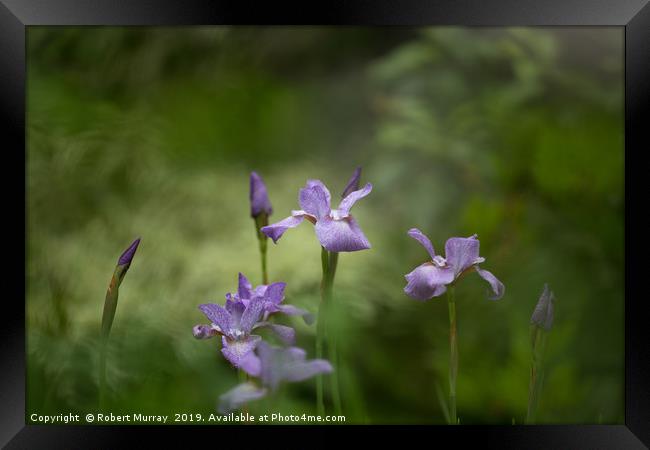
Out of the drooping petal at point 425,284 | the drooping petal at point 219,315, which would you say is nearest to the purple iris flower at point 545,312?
the drooping petal at point 425,284

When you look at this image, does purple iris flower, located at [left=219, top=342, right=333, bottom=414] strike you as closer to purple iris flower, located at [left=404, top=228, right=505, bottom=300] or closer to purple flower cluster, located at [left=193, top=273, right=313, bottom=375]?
purple flower cluster, located at [left=193, top=273, right=313, bottom=375]

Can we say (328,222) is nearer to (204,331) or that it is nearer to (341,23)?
(204,331)

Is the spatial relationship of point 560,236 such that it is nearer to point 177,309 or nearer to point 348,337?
point 348,337

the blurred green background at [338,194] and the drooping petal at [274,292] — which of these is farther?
the blurred green background at [338,194]

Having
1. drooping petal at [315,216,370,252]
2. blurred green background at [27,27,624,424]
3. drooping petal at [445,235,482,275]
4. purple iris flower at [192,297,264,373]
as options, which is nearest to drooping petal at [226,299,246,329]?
purple iris flower at [192,297,264,373]

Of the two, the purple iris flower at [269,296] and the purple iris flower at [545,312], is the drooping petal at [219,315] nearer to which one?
the purple iris flower at [269,296]

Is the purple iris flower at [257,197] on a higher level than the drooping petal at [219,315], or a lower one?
higher

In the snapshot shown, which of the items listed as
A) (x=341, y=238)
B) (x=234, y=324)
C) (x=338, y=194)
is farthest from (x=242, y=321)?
(x=338, y=194)
